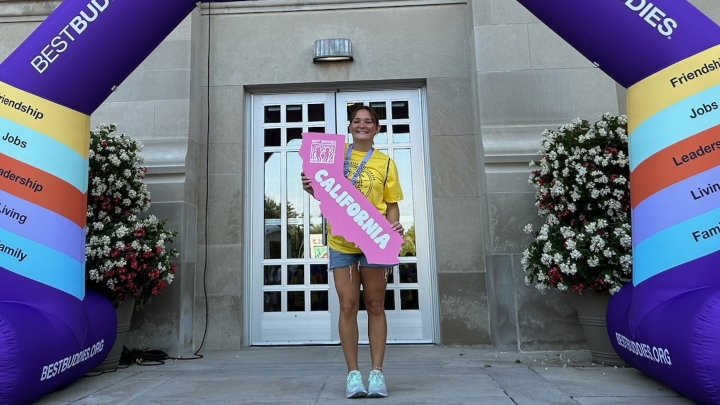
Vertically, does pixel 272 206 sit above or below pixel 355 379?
above

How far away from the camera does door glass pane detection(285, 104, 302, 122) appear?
6219mm

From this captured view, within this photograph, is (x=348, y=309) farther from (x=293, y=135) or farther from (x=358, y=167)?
(x=293, y=135)

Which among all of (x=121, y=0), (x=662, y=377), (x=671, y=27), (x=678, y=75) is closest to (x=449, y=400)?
(x=662, y=377)

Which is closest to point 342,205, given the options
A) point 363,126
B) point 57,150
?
point 363,126

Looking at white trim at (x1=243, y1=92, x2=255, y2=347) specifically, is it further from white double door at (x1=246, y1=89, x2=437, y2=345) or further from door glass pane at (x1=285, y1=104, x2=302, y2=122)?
door glass pane at (x1=285, y1=104, x2=302, y2=122)

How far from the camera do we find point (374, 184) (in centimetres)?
334

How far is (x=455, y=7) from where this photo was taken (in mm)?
6211

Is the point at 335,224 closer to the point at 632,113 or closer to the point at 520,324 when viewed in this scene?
the point at 632,113

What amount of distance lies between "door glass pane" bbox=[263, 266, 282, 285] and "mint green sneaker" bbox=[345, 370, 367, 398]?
291 centimetres

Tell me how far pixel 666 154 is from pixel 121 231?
13.5 ft

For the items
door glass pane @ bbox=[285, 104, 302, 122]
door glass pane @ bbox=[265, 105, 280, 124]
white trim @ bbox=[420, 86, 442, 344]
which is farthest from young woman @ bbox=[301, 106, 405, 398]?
door glass pane @ bbox=[265, 105, 280, 124]

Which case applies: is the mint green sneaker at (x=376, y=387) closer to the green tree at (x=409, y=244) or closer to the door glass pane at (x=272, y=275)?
the green tree at (x=409, y=244)

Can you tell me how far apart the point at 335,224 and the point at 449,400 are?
1260 millimetres

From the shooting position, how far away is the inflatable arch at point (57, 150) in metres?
3.14
